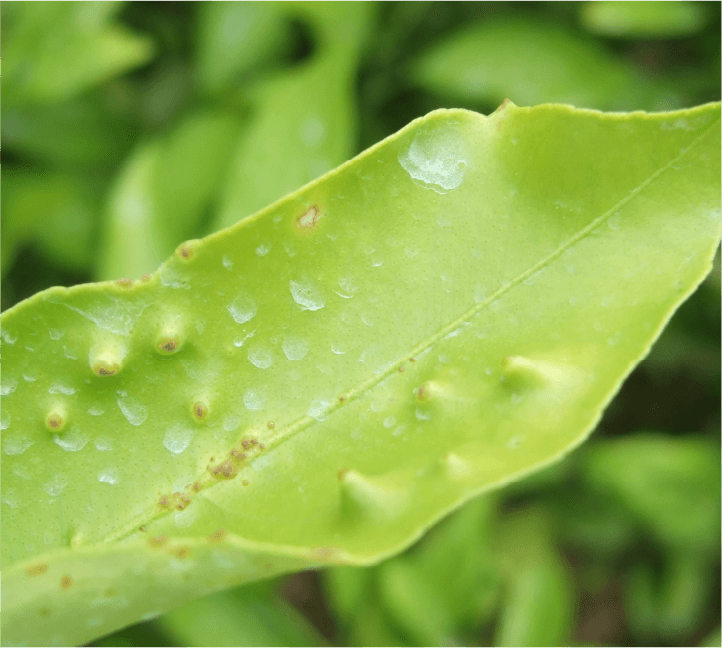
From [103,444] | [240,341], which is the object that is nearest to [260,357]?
[240,341]

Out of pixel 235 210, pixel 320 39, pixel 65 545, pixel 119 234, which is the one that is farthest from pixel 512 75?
pixel 65 545

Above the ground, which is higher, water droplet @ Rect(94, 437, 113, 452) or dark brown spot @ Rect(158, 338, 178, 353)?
dark brown spot @ Rect(158, 338, 178, 353)

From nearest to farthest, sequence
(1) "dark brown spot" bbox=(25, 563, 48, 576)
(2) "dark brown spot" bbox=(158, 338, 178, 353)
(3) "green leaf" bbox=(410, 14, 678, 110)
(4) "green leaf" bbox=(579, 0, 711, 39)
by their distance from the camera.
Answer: (1) "dark brown spot" bbox=(25, 563, 48, 576) → (2) "dark brown spot" bbox=(158, 338, 178, 353) → (4) "green leaf" bbox=(579, 0, 711, 39) → (3) "green leaf" bbox=(410, 14, 678, 110)

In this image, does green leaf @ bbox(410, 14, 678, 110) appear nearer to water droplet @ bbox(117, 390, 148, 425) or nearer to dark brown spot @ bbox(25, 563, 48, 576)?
water droplet @ bbox(117, 390, 148, 425)

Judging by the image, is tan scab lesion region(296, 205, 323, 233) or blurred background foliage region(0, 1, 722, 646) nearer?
tan scab lesion region(296, 205, 323, 233)

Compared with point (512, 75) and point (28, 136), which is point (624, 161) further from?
point (28, 136)

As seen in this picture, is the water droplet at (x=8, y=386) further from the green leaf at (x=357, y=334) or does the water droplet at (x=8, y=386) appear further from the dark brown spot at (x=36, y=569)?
the dark brown spot at (x=36, y=569)

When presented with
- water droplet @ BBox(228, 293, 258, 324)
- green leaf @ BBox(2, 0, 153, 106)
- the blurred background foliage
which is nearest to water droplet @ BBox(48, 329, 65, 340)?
water droplet @ BBox(228, 293, 258, 324)

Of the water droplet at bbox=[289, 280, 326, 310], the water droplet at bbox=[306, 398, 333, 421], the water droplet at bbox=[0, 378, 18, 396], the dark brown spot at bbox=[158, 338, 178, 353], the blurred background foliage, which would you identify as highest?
the water droplet at bbox=[289, 280, 326, 310]
